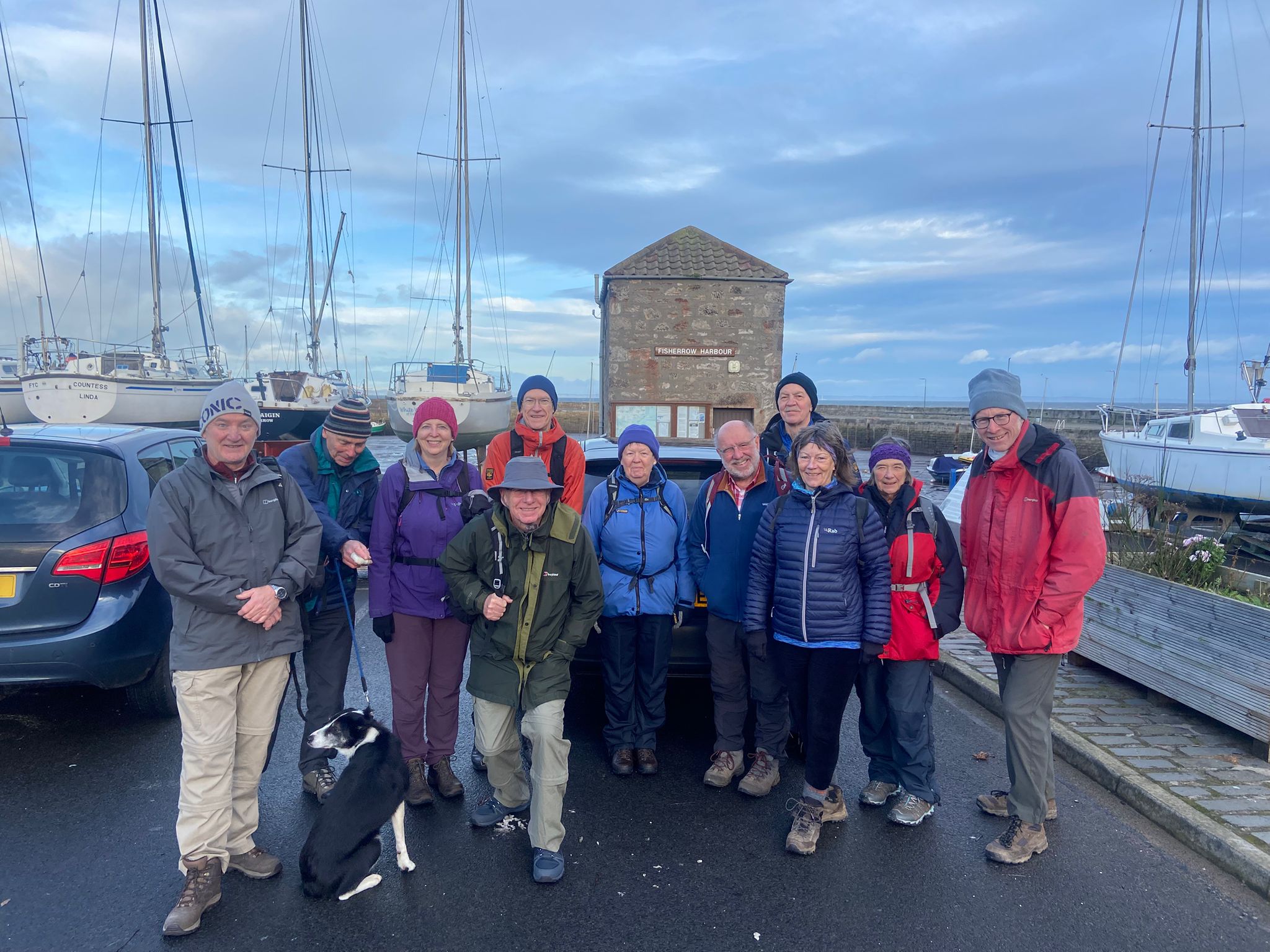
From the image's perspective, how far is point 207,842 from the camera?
3152 mm

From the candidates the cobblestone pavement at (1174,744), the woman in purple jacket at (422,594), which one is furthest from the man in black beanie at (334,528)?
the cobblestone pavement at (1174,744)

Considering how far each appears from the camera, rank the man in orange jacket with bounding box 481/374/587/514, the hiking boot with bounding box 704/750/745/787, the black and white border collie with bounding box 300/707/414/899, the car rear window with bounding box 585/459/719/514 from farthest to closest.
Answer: the car rear window with bounding box 585/459/719/514 < the man in orange jacket with bounding box 481/374/587/514 < the hiking boot with bounding box 704/750/745/787 < the black and white border collie with bounding box 300/707/414/899

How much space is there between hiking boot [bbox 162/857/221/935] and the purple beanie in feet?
11.0

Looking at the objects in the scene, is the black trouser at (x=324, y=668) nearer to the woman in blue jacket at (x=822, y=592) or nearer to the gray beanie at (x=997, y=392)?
the woman in blue jacket at (x=822, y=592)

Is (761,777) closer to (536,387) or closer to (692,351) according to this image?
(536,387)

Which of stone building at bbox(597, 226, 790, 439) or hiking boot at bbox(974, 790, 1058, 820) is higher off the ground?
stone building at bbox(597, 226, 790, 439)

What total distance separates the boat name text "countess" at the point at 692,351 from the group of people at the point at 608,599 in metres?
18.0

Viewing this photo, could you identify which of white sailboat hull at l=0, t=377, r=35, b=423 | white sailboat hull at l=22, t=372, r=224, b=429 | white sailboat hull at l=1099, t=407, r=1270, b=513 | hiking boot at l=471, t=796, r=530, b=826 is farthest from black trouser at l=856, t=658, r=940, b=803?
white sailboat hull at l=0, t=377, r=35, b=423

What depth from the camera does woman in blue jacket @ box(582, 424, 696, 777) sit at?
4.32 metres

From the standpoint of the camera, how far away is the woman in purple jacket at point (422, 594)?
12.9 ft

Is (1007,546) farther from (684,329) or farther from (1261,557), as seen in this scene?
(684,329)

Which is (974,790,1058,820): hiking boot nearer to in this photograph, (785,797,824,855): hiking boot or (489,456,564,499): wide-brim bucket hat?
(785,797,824,855): hiking boot

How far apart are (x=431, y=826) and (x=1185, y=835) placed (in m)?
3.51

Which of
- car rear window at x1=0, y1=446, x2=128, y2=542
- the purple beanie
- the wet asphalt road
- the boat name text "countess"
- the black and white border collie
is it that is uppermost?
the boat name text "countess"
